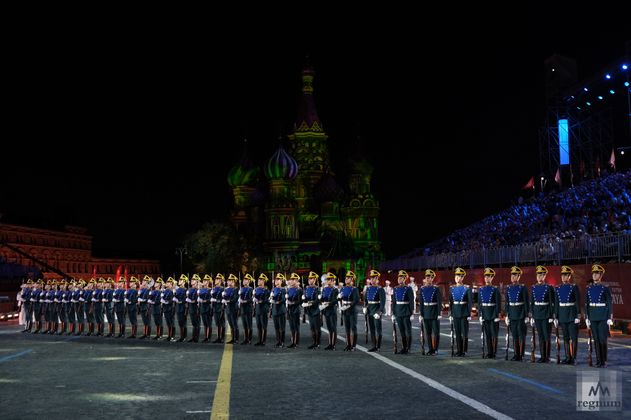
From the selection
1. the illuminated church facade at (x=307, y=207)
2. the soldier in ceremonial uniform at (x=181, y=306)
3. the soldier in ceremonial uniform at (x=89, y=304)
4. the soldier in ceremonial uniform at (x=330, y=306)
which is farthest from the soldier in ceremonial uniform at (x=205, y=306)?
the illuminated church facade at (x=307, y=207)

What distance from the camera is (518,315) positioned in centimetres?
1664

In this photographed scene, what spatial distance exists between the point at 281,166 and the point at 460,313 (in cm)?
9043

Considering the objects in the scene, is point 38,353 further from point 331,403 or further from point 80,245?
point 80,245

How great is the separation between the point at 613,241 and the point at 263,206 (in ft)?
289

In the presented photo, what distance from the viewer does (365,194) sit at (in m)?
112

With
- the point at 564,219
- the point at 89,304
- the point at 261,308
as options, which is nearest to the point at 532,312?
the point at 261,308

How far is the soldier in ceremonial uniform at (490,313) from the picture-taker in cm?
1708

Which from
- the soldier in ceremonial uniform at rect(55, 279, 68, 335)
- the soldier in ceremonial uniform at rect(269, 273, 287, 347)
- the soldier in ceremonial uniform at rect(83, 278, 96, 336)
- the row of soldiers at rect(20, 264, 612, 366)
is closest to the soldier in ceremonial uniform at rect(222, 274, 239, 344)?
the row of soldiers at rect(20, 264, 612, 366)

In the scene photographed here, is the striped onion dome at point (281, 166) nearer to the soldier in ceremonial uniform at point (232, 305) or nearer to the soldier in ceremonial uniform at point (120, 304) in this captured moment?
the soldier in ceremonial uniform at point (120, 304)

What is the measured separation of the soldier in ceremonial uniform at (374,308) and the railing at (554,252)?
959 centimetres

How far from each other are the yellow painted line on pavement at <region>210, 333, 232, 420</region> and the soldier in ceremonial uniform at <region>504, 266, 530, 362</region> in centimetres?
566

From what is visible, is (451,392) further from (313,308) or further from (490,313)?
(313,308)

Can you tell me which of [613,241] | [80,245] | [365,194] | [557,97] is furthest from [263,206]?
[613,241]

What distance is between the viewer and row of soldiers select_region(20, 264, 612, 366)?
16.1m
